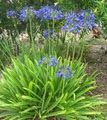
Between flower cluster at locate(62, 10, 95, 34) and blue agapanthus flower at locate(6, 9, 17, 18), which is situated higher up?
flower cluster at locate(62, 10, 95, 34)

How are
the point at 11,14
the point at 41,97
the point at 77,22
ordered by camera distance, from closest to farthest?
the point at 77,22 → the point at 41,97 → the point at 11,14

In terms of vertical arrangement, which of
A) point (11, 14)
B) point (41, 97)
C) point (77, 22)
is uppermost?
point (77, 22)

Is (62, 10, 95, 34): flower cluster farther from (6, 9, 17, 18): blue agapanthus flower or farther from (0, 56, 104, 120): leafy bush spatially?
(6, 9, 17, 18): blue agapanthus flower

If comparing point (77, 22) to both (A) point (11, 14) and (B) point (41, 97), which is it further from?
(A) point (11, 14)

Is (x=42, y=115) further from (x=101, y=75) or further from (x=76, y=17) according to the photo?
(x=101, y=75)

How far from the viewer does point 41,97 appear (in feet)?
15.4

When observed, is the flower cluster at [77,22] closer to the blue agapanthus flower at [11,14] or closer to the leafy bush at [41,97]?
the leafy bush at [41,97]

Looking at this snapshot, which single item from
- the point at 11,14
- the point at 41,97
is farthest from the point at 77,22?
the point at 11,14

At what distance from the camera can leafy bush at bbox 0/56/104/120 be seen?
14.6 feet

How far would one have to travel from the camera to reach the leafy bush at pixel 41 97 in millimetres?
4453

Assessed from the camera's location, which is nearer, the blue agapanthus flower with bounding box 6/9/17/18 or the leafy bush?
the leafy bush

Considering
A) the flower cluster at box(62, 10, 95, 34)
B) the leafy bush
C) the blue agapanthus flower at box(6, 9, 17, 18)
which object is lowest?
the leafy bush

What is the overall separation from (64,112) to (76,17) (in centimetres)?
131

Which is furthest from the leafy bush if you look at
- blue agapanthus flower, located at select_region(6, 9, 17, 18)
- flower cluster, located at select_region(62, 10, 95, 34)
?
blue agapanthus flower, located at select_region(6, 9, 17, 18)
